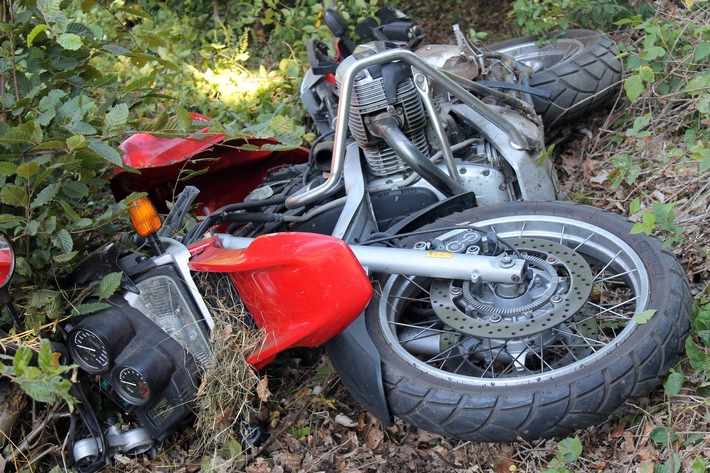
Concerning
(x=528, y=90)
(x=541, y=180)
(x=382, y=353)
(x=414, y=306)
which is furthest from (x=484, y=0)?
(x=382, y=353)

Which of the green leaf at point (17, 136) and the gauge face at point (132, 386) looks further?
the gauge face at point (132, 386)

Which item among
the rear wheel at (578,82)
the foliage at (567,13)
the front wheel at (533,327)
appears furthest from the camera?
the foliage at (567,13)

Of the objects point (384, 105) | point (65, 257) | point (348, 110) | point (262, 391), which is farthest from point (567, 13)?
point (65, 257)

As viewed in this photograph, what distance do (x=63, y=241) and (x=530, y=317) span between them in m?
1.79

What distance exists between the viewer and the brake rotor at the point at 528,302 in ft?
9.07

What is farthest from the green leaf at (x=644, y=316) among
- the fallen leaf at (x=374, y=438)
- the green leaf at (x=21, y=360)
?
the green leaf at (x=21, y=360)

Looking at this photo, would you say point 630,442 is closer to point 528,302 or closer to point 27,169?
point 528,302

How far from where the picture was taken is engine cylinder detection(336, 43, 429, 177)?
3.42m

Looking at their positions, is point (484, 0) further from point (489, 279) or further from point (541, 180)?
point (489, 279)

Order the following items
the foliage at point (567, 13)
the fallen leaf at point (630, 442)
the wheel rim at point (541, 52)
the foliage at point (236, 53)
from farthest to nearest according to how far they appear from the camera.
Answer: the foliage at point (236, 53) → the wheel rim at point (541, 52) → the foliage at point (567, 13) → the fallen leaf at point (630, 442)

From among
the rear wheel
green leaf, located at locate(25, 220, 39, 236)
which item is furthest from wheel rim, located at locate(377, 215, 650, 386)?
the rear wheel

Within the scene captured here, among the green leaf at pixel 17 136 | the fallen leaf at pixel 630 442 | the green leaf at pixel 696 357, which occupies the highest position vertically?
the green leaf at pixel 17 136

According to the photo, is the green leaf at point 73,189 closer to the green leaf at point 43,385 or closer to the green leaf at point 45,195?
the green leaf at point 45,195

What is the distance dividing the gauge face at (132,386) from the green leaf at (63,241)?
520mm
